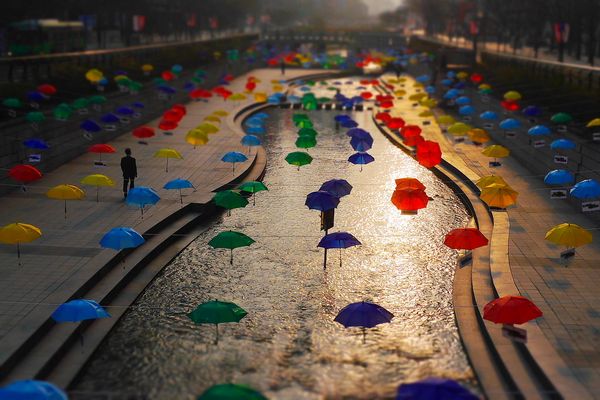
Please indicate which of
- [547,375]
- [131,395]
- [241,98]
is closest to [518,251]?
[547,375]

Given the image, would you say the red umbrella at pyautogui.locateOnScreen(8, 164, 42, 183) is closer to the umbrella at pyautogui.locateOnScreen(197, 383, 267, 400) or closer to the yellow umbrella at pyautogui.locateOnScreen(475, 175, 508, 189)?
the yellow umbrella at pyautogui.locateOnScreen(475, 175, 508, 189)

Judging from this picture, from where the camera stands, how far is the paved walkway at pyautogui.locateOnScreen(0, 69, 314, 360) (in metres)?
18.3

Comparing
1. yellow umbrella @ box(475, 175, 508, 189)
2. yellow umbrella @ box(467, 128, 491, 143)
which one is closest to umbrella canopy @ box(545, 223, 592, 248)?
yellow umbrella @ box(475, 175, 508, 189)

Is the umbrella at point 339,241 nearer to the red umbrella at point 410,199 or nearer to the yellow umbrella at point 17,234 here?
the red umbrella at point 410,199

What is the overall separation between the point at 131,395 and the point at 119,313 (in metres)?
4.10

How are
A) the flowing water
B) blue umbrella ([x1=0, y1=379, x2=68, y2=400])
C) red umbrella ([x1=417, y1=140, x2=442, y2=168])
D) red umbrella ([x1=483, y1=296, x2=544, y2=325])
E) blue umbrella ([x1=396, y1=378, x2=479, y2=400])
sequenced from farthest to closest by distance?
red umbrella ([x1=417, y1=140, x2=442, y2=168]), red umbrella ([x1=483, y1=296, x2=544, y2=325]), the flowing water, blue umbrella ([x1=396, y1=378, x2=479, y2=400]), blue umbrella ([x1=0, y1=379, x2=68, y2=400])

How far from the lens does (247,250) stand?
76.7 ft

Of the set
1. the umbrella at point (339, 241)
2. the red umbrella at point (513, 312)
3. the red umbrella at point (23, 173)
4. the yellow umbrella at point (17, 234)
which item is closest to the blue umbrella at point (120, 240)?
the yellow umbrella at point (17, 234)

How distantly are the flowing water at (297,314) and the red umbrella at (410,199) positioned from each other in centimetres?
96

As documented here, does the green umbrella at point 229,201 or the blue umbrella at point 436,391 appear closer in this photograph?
the blue umbrella at point 436,391

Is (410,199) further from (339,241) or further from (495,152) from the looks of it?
(495,152)

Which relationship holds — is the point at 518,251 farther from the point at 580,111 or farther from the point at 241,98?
the point at 241,98

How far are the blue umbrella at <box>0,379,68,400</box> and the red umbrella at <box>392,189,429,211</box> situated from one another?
50.7 ft

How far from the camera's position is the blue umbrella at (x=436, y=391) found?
38.6 feet
